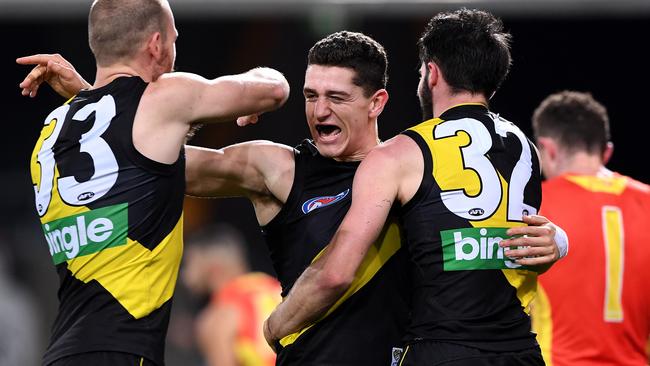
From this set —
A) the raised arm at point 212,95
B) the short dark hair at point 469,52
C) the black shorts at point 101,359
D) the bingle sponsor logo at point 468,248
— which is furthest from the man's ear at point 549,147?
the black shorts at point 101,359

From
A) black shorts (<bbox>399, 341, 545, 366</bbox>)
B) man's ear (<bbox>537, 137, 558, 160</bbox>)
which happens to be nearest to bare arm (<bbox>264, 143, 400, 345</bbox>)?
black shorts (<bbox>399, 341, 545, 366</bbox>)

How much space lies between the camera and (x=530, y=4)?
38.5 feet

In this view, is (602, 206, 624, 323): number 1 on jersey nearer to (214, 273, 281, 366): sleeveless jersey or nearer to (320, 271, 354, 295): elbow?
(320, 271, 354, 295): elbow

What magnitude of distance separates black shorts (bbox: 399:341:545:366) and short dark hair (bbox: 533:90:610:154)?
2555mm

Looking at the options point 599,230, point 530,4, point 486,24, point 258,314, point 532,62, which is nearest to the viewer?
point 486,24

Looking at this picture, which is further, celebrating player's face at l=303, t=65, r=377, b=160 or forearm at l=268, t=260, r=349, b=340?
celebrating player's face at l=303, t=65, r=377, b=160

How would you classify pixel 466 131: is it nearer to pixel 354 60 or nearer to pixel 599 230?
pixel 354 60

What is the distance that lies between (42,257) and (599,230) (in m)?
7.50

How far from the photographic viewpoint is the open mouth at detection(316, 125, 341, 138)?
486 centimetres

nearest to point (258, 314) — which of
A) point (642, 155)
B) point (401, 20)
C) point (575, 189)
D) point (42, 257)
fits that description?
point (575, 189)

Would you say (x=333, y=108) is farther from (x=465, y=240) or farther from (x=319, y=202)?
(x=465, y=240)

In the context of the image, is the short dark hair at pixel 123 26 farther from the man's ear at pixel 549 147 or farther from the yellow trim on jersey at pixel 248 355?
the yellow trim on jersey at pixel 248 355

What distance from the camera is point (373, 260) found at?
182 inches

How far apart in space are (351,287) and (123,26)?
145cm
